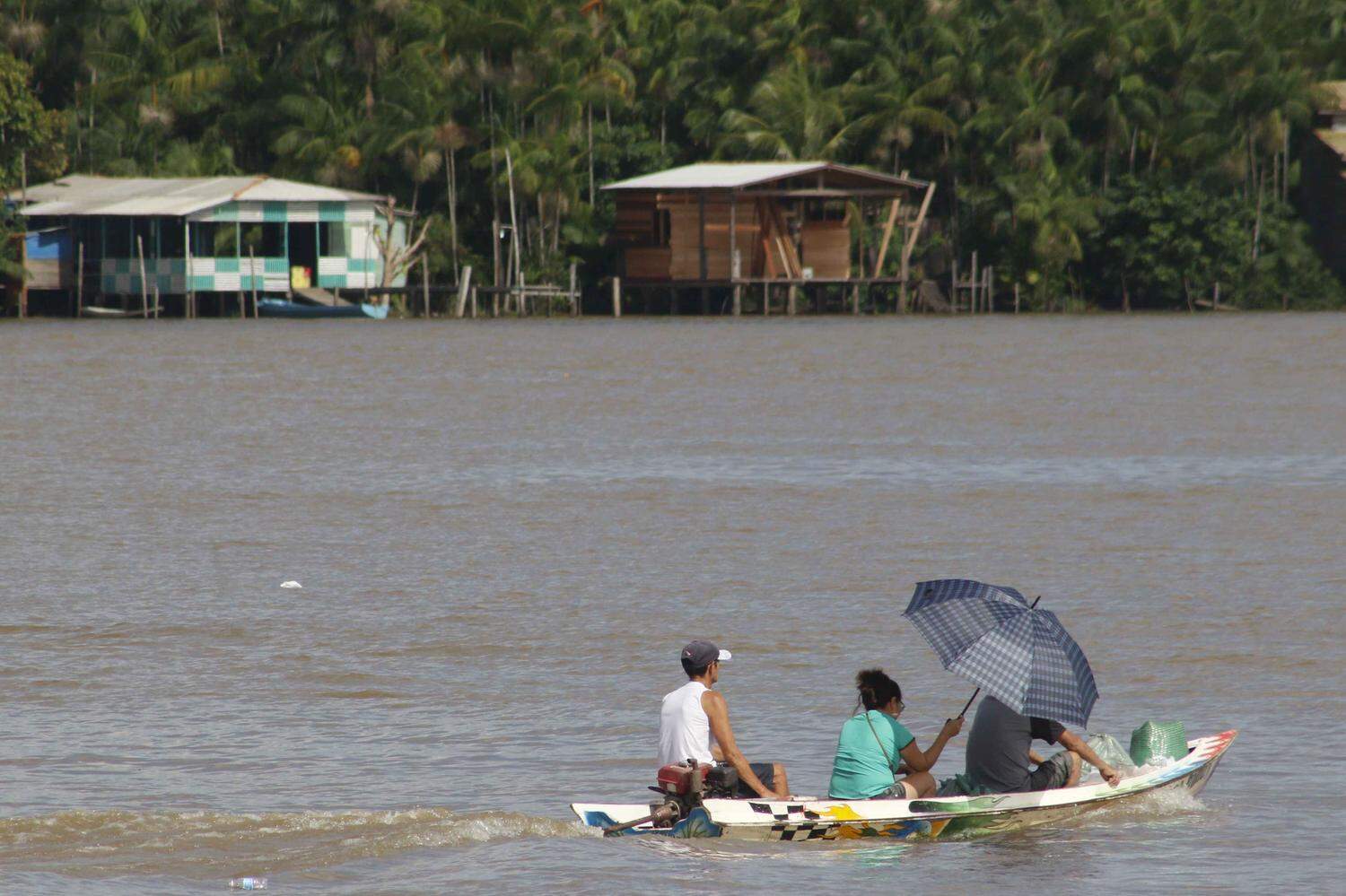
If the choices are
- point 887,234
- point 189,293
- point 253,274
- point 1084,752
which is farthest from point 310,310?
point 1084,752

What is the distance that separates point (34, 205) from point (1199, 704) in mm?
57335

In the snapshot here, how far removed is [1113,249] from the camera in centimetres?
7056

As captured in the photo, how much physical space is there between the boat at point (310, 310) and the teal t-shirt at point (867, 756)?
186 feet

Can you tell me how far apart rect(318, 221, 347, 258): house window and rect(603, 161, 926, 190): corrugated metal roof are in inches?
302

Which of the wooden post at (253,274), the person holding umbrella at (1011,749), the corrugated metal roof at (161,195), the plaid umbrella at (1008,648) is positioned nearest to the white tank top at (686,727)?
the plaid umbrella at (1008,648)

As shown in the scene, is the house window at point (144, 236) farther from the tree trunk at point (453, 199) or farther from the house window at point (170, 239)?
the tree trunk at point (453, 199)

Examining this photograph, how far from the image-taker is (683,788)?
31.2 feet

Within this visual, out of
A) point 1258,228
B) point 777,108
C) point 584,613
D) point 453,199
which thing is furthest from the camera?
point 453,199

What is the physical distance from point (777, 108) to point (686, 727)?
6120cm

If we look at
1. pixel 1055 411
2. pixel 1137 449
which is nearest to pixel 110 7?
pixel 1055 411

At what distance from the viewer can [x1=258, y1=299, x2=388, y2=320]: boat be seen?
65.6 m

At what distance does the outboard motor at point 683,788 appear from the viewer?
9.51 meters

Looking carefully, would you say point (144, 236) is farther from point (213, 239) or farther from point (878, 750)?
point (878, 750)

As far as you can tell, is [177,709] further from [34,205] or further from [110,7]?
[110,7]
